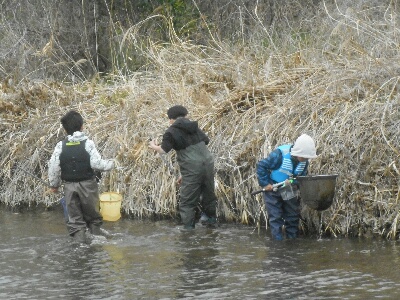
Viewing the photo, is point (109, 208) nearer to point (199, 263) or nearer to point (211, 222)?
point (211, 222)

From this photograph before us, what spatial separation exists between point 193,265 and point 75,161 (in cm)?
191

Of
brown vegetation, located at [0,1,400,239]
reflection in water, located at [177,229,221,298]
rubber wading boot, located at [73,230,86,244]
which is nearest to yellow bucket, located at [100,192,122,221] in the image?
rubber wading boot, located at [73,230,86,244]

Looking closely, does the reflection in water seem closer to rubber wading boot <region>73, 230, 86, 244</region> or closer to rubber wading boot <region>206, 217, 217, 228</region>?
rubber wading boot <region>206, 217, 217, 228</region>

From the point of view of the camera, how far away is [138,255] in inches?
393

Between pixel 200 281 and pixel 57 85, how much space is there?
721cm

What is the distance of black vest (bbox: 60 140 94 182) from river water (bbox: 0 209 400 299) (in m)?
0.85

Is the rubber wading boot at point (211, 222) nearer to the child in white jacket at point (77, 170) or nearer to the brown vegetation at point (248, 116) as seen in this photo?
the brown vegetation at point (248, 116)

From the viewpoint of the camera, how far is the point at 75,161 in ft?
33.4

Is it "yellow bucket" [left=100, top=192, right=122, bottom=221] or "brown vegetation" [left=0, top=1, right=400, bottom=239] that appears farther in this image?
"yellow bucket" [left=100, top=192, right=122, bottom=221]

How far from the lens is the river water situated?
8.23 m

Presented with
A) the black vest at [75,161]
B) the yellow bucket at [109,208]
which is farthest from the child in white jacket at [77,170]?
the yellow bucket at [109,208]

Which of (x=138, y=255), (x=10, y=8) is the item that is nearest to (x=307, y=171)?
(x=138, y=255)

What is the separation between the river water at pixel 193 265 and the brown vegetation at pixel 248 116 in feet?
1.75

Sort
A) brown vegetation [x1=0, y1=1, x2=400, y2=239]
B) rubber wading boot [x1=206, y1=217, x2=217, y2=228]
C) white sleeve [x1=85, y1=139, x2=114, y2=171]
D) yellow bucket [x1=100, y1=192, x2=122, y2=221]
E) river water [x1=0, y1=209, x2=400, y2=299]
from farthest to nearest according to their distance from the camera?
1. rubber wading boot [x1=206, y1=217, x2=217, y2=228]
2. yellow bucket [x1=100, y1=192, x2=122, y2=221]
3. brown vegetation [x1=0, y1=1, x2=400, y2=239]
4. white sleeve [x1=85, y1=139, x2=114, y2=171]
5. river water [x1=0, y1=209, x2=400, y2=299]
